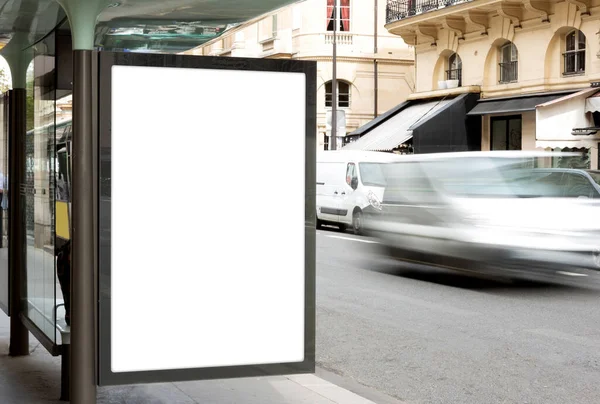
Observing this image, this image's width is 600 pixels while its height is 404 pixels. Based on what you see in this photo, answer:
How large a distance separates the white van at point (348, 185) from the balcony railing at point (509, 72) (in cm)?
888

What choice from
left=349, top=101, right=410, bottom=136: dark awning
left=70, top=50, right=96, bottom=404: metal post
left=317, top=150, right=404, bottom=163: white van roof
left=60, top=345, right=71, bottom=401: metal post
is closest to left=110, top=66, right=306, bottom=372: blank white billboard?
left=70, top=50, right=96, bottom=404: metal post

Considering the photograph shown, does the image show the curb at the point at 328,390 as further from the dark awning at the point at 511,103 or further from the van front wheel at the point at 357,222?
the dark awning at the point at 511,103

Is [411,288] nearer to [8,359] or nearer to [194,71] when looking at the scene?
[8,359]

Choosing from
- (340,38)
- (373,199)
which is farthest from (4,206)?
(340,38)

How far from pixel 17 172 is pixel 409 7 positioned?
94.6 ft

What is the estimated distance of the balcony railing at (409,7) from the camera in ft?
108

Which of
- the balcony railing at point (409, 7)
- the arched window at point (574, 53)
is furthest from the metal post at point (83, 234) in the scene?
the balcony railing at point (409, 7)

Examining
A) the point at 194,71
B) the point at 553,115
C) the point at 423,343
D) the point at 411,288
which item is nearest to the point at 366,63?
the point at 553,115

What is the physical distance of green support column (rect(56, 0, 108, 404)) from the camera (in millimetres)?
4781

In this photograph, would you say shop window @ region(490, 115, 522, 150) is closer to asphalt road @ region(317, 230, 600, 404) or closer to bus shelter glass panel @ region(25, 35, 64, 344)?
asphalt road @ region(317, 230, 600, 404)

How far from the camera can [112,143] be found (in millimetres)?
4824

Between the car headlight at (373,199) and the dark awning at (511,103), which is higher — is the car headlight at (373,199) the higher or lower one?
the lower one

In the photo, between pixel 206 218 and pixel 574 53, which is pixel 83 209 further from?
pixel 574 53

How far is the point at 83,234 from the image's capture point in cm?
483
